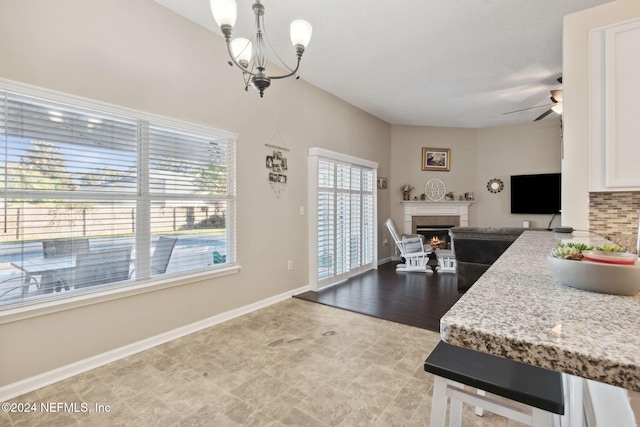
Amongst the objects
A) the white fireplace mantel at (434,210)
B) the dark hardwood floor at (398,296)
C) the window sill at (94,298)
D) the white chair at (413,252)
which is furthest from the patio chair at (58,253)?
the white fireplace mantel at (434,210)

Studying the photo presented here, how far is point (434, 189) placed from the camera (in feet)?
21.7

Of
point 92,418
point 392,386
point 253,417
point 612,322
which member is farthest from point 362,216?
point 612,322

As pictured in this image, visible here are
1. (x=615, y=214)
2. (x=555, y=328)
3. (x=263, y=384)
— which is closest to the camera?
(x=555, y=328)

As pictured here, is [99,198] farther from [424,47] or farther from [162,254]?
[424,47]

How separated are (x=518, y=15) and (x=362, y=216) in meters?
3.28

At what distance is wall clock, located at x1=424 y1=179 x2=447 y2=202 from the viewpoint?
6.61m

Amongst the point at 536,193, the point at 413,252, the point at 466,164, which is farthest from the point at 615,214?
the point at 466,164

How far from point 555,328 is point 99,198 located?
2.76m

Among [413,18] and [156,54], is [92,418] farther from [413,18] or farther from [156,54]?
[413,18]

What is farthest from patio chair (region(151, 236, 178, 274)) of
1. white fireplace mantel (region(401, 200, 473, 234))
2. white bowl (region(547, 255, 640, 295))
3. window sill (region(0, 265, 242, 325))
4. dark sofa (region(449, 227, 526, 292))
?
white fireplace mantel (region(401, 200, 473, 234))

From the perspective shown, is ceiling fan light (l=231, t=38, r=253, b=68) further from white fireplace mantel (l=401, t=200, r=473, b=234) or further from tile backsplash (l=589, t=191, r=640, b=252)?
white fireplace mantel (l=401, t=200, r=473, b=234)

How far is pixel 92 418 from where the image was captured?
1.70 meters

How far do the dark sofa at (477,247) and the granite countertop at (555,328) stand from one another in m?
3.08

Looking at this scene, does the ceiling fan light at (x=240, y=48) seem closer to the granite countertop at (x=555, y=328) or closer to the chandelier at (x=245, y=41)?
the chandelier at (x=245, y=41)
